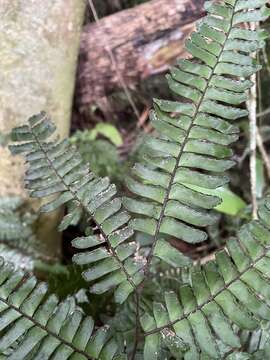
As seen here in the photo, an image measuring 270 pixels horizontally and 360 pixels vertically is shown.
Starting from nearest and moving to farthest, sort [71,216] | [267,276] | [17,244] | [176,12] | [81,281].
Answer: [267,276]
[71,216]
[81,281]
[17,244]
[176,12]

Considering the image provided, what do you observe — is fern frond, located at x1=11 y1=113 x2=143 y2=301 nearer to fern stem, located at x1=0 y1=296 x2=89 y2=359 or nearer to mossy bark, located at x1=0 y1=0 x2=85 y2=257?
fern stem, located at x1=0 y1=296 x2=89 y2=359

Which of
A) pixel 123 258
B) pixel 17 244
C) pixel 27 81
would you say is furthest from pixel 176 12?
pixel 123 258

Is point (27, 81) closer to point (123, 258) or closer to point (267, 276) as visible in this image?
point (123, 258)

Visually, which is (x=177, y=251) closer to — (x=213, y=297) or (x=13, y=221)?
(x=213, y=297)

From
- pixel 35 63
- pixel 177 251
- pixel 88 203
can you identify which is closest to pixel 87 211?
pixel 88 203

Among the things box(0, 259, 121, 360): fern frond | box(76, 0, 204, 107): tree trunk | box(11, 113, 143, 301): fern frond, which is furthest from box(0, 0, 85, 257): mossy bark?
box(0, 259, 121, 360): fern frond

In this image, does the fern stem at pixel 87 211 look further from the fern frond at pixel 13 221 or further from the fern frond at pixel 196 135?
the fern frond at pixel 13 221

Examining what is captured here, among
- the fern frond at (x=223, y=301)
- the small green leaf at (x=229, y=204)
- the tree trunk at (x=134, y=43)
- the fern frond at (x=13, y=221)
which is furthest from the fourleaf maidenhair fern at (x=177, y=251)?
the tree trunk at (x=134, y=43)
